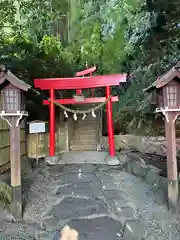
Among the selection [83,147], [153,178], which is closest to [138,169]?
[153,178]

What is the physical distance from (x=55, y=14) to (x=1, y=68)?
414 inches

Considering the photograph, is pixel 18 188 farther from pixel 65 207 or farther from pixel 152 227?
pixel 152 227

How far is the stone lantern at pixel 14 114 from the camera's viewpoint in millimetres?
4660

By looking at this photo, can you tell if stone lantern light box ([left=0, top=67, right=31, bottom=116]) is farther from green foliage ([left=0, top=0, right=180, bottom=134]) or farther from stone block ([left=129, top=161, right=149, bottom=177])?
green foliage ([left=0, top=0, right=180, bottom=134])

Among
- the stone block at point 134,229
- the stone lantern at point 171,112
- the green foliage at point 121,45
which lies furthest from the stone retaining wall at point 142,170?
the green foliage at point 121,45

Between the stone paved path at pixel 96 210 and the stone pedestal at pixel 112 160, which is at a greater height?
the stone pedestal at pixel 112 160

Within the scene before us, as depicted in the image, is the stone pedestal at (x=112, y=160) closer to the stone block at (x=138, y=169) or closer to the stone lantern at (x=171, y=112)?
the stone block at (x=138, y=169)

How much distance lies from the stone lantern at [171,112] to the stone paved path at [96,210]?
1.41ft

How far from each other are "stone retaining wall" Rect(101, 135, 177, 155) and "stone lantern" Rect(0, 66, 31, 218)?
14.8ft

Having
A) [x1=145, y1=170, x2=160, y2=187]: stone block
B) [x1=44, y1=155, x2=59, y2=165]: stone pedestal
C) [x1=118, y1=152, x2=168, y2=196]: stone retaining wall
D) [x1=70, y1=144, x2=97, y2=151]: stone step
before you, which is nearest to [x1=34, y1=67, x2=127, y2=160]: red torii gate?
[x1=44, y1=155, x2=59, y2=165]: stone pedestal

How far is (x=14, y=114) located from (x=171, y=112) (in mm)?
2754

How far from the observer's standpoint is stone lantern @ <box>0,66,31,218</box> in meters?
4.66

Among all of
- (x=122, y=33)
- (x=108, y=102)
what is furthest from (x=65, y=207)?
(x=122, y=33)

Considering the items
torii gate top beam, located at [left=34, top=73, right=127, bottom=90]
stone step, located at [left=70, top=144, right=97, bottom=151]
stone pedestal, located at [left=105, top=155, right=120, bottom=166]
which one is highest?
torii gate top beam, located at [left=34, top=73, right=127, bottom=90]
